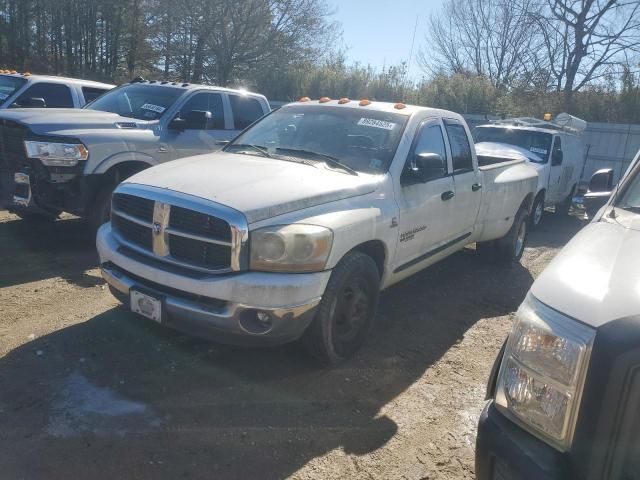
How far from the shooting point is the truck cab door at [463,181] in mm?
5207

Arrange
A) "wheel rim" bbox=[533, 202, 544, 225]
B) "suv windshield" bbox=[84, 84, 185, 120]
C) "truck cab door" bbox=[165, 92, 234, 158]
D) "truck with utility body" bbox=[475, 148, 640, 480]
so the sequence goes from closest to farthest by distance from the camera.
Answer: "truck with utility body" bbox=[475, 148, 640, 480], "truck cab door" bbox=[165, 92, 234, 158], "suv windshield" bbox=[84, 84, 185, 120], "wheel rim" bbox=[533, 202, 544, 225]

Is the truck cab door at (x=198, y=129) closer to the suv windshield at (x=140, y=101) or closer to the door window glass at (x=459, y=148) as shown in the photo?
the suv windshield at (x=140, y=101)

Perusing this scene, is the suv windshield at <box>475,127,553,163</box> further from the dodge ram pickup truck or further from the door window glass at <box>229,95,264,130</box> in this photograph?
the dodge ram pickup truck

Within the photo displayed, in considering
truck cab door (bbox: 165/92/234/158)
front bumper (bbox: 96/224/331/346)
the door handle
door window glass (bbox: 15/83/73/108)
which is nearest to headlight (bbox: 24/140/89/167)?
truck cab door (bbox: 165/92/234/158)

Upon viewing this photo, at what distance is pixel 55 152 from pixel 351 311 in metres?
3.66

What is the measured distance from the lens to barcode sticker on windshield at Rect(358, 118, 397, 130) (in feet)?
14.9

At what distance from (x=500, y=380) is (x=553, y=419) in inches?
11.7

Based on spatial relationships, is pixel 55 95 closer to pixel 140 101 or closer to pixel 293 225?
pixel 140 101

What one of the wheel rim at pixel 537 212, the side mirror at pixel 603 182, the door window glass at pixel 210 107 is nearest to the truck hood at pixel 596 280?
the side mirror at pixel 603 182

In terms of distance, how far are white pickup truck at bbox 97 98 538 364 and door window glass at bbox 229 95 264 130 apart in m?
2.69

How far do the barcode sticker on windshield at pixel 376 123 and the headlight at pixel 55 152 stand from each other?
303cm

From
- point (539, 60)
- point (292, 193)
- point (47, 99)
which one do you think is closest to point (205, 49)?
point (539, 60)

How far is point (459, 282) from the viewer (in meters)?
6.30

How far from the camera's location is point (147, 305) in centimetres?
346
